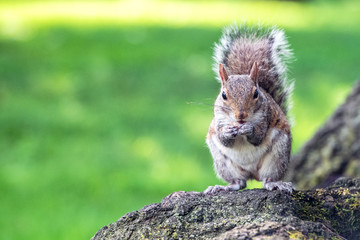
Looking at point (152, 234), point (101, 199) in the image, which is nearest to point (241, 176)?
point (152, 234)

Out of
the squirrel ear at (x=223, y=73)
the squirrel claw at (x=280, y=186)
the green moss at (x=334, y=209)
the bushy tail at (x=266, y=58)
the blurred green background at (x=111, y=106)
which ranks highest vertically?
the blurred green background at (x=111, y=106)

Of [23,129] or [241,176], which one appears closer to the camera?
[241,176]

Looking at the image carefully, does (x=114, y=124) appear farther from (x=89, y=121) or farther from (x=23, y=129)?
(x=23, y=129)

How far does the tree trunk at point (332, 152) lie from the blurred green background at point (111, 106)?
1.74 ft

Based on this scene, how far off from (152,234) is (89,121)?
13.5 ft

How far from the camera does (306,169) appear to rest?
3287mm

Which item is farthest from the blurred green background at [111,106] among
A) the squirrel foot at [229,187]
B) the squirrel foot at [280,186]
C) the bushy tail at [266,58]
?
the squirrel foot at [280,186]

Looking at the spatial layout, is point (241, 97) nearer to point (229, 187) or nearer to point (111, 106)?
point (229, 187)

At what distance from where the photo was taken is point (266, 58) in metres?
2.82

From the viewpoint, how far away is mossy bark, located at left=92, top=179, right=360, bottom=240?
5.54 ft

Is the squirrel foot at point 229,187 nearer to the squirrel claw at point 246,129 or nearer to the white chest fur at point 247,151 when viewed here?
the white chest fur at point 247,151

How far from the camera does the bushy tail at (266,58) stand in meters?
2.80

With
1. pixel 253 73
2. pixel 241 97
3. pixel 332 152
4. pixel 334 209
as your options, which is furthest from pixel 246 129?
pixel 332 152

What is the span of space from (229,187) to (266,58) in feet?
2.33
